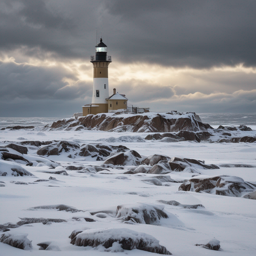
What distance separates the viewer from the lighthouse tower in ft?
138

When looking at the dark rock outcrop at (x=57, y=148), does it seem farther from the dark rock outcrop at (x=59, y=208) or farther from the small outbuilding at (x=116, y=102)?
the small outbuilding at (x=116, y=102)

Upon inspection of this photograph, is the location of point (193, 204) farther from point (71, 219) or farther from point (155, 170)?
point (155, 170)

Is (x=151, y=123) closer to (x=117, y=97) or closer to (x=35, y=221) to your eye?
(x=117, y=97)

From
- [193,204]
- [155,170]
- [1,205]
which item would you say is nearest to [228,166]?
[155,170]

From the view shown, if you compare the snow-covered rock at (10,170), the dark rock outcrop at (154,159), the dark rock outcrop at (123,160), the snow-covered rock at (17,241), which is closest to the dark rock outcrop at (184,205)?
the snow-covered rock at (17,241)

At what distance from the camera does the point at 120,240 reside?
113 inches

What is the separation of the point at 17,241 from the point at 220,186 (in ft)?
15.1

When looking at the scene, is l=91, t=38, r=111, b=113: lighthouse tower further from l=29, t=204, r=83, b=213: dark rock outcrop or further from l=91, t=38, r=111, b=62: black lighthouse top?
l=29, t=204, r=83, b=213: dark rock outcrop

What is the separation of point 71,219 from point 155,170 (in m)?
5.40

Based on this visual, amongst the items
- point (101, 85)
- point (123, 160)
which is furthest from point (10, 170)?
point (101, 85)

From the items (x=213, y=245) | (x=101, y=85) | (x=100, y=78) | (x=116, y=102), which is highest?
(x=100, y=78)

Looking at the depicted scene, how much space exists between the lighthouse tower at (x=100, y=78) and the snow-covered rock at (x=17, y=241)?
130 feet

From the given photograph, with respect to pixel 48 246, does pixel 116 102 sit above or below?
above

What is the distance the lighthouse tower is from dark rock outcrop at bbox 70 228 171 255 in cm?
3949
